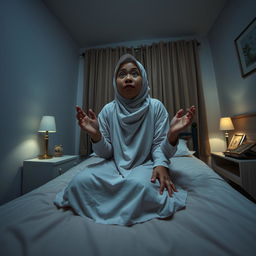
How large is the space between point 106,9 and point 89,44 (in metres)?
0.86

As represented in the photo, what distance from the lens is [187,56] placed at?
2.23 meters

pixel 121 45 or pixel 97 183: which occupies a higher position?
pixel 121 45

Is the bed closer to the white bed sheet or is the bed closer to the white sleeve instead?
the white bed sheet

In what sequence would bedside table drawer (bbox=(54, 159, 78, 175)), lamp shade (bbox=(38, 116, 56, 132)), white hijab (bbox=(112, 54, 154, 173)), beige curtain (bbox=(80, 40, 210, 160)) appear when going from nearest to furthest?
white hijab (bbox=(112, 54, 154, 173)) < bedside table drawer (bbox=(54, 159, 78, 175)) < lamp shade (bbox=(38, 116, 56, 132)) < beige curtain (bbox=(80, 40, 210, 160))

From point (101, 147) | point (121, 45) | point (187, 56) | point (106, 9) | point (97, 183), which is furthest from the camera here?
point (121, 45)

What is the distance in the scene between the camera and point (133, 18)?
1.99 meters

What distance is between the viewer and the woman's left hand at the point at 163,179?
52 cm

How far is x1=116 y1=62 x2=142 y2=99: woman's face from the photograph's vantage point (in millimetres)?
840

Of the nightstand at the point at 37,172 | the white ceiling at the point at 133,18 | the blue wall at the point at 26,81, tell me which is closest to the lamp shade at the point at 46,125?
the blue wall at the point at 26,81

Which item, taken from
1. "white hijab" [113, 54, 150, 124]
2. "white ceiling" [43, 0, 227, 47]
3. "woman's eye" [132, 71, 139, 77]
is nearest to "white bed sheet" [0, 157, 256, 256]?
"white hijab" [113, 54, 150, 124]

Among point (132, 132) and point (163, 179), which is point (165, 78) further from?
point (163, 179)

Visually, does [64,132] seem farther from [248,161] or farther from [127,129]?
[248,161]

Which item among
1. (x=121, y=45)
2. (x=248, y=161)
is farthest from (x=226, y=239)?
(x=121, y=45)

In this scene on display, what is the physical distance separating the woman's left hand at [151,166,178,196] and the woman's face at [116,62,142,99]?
1.64 feet
